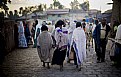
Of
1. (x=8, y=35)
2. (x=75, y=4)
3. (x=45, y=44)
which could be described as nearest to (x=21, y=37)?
(x=8, y=35)

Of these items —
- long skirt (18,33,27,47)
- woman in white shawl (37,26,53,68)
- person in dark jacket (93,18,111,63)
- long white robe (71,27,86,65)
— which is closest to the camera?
long white robe (71,27,86,65)

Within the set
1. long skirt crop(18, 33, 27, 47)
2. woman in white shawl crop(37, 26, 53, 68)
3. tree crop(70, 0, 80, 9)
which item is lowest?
long skirt crop(18, 33, 27, 47)

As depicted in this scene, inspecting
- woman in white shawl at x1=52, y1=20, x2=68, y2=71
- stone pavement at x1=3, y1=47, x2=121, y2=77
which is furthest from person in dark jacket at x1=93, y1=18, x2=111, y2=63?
woman in white shawl at x1=52, y1=20, x2=68, y2=71

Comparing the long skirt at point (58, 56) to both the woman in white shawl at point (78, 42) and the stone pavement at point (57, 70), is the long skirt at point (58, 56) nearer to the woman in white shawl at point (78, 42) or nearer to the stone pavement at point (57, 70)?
the stone pavement at point (57, 70)

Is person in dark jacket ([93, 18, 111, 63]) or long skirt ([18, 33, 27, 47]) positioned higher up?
person in dark jacket ([93, 18, 111, 63])

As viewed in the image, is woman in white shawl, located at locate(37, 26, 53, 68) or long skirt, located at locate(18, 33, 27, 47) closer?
woman in white shawl, located at locate(37, 26, 53, 68)

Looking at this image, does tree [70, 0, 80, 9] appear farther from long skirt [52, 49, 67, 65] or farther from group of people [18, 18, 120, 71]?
long skirt [52, 49, 67, 65]

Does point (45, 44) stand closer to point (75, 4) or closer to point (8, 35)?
point (8, 35)

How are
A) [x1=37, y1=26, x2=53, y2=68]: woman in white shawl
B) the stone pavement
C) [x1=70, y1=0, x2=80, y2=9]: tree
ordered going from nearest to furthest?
the stone pavement, [x1=37, y1=26, x2=53, y2=68]: woman in white shawl, [x1=70, y1=0, x2=80, y2=9]: tree

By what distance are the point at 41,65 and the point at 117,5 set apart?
29.8 ft

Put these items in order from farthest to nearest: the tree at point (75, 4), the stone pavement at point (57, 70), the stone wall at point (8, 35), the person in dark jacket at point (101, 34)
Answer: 1. the tree at point (75, 4)
2. the stone wall at point (8, 35)
3. the person in dark jacket at point (101, 34)
4. the stone pavement at point (57, 70)

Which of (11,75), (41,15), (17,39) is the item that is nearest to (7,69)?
(11,75)

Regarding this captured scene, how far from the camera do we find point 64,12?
38.2 meters

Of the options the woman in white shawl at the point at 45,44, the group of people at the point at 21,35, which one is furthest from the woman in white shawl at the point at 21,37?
the woman in white shawl at the point at 45,44
